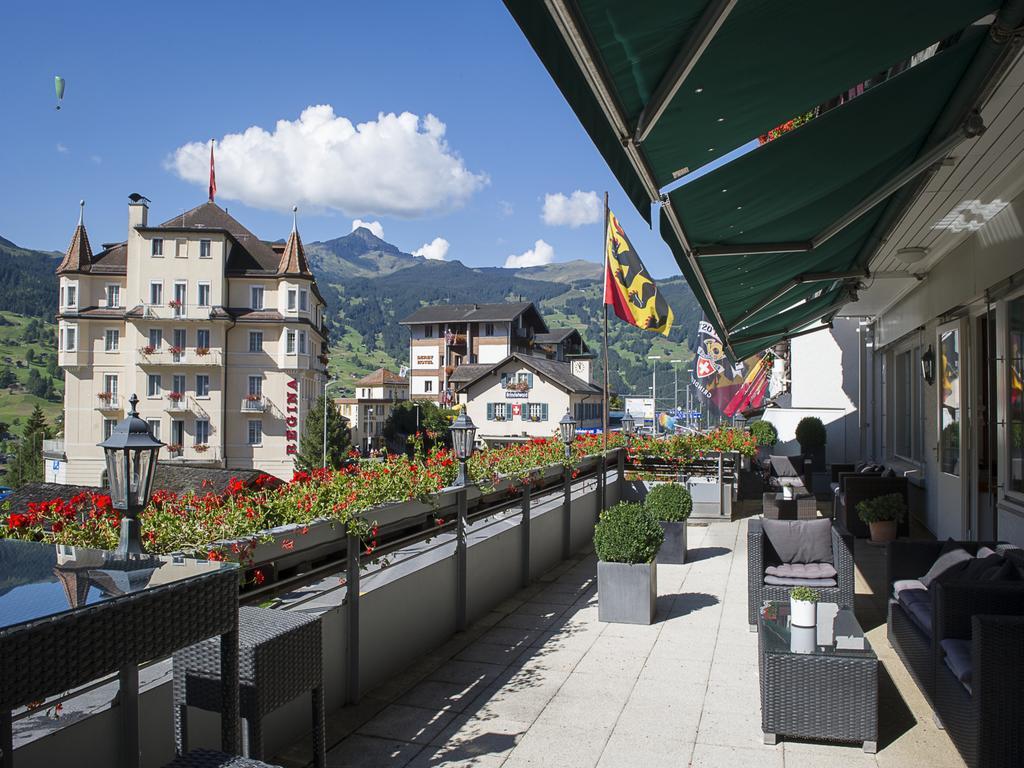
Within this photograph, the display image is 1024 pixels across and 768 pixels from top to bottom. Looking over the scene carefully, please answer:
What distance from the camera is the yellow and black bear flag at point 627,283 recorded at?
44.0 ft

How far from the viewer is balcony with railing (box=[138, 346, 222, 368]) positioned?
47938 mm

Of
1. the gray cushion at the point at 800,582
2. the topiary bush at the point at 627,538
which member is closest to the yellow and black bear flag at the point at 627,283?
the topiary bush at the point at 627,538

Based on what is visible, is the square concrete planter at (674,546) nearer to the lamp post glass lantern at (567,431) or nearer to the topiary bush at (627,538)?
the lamp post glass lantern at (567,431)

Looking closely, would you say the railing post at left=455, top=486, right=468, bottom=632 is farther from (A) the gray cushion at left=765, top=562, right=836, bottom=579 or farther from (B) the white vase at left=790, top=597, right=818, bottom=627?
(B) the white vase at left=790, top=597, right=818, bottom=627

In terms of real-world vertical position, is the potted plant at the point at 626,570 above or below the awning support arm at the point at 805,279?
below

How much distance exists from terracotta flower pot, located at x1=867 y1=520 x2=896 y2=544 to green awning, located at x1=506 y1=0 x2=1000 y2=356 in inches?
222

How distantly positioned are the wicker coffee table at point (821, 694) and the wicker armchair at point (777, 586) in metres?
1.62

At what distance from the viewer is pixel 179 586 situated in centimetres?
233

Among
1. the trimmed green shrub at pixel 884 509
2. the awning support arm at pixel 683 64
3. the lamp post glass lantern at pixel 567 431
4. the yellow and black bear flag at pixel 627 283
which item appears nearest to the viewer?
the awning support arm at pixel 683 64

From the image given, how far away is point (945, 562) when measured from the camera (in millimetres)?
5461

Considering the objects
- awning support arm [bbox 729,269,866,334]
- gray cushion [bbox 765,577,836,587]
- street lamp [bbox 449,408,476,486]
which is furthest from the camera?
awning support arm [bbox 729,269,866,334]

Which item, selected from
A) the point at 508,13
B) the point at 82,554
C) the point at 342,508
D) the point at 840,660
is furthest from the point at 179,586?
the point at 840,660

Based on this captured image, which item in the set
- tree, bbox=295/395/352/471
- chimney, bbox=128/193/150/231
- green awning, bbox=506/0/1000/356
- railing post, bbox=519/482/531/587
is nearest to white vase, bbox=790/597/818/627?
green awning, bbox=506/0/1000/356

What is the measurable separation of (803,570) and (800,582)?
0.76ft
